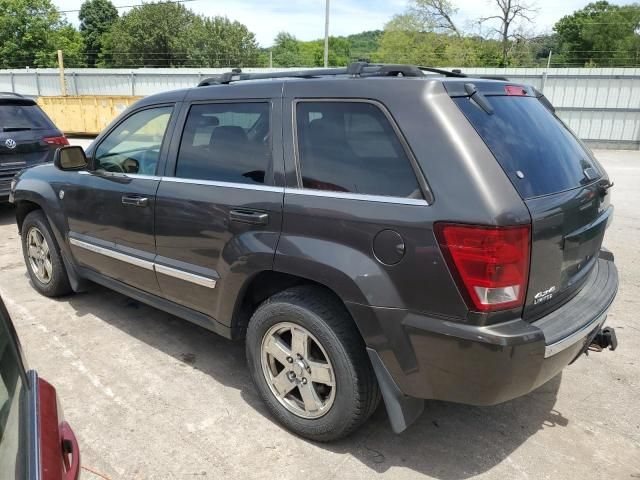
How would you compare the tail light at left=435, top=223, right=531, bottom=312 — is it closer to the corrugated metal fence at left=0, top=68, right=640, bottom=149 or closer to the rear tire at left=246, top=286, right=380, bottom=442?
the rear tire at left=246, top=286, right=380, bottom=442

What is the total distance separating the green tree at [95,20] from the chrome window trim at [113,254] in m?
77.0

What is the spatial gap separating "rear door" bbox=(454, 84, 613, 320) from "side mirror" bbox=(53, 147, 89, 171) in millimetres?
2977

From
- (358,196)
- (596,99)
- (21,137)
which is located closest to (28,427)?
(358,196)

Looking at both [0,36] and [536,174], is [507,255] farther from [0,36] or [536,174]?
[0,36]

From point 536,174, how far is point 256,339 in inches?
66.1

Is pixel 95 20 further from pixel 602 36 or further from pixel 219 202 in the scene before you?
pixel 219 202

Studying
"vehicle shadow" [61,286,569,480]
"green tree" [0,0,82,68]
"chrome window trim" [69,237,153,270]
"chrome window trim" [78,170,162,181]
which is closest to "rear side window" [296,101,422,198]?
"chrome window trim" [78,170,162,181]

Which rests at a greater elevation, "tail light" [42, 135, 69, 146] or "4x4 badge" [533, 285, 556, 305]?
"tail light" [42, 135, 69, 146]

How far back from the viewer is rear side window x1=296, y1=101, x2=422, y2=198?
2.32 m

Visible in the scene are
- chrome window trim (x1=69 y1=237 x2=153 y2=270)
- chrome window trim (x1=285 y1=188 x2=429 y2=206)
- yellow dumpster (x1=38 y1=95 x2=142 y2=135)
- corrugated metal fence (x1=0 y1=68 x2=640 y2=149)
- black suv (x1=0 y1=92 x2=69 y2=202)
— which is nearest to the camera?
chrome window trim (x1=285 y1=188 x2=429 y2=206)

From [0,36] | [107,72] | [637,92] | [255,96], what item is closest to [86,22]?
Result: [0,36]

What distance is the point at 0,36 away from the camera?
51.2 metres

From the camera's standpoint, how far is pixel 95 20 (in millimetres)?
72062

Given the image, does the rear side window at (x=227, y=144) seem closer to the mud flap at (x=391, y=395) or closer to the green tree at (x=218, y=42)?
the mud flap at (x=391, y=395)
